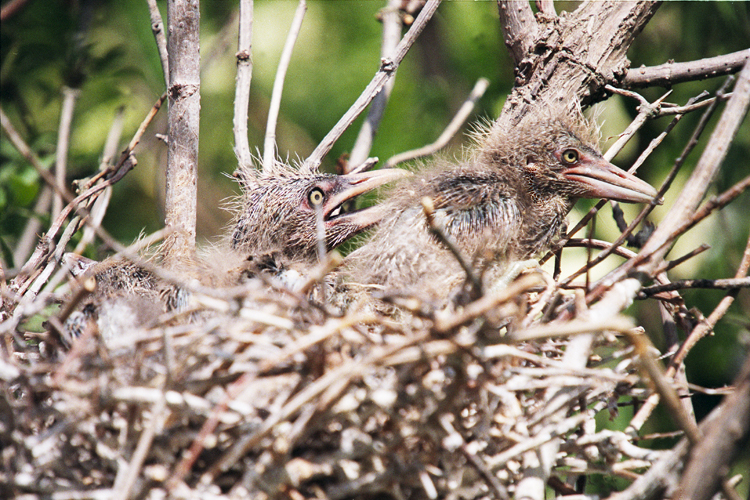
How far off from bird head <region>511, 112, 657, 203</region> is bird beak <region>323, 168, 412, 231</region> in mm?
406

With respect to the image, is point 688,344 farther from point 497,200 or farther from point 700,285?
point 497,200

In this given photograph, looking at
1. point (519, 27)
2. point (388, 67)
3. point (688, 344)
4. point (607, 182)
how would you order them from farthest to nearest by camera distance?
point (388, 67) < point (519, 27) < point (607, 182) < point (688, 344)

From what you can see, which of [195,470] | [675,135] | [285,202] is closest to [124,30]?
[285,202]

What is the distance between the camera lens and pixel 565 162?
2031mm

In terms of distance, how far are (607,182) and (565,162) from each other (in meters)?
0.14

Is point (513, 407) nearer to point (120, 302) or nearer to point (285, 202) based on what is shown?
point (120, 302)

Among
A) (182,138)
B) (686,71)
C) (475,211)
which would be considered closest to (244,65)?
(182,138)

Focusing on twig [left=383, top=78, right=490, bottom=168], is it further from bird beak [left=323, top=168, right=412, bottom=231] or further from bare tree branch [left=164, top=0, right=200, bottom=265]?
bare tree branch [left=164, top=0, right=200, bottom=265]

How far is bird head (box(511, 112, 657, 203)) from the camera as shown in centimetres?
198

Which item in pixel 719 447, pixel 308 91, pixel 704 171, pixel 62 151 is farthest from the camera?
pixel 308 91

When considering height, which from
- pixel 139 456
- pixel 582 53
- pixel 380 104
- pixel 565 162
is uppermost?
pixel 380 104

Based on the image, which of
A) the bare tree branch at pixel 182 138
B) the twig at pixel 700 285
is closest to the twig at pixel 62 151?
the bare tree branch at pixel 182 138

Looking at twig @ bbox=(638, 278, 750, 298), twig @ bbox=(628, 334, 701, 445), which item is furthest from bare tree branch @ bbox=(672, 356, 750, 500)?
twig @ bbox=(638, 278, 750, 298)

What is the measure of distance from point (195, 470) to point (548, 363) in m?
0.68
